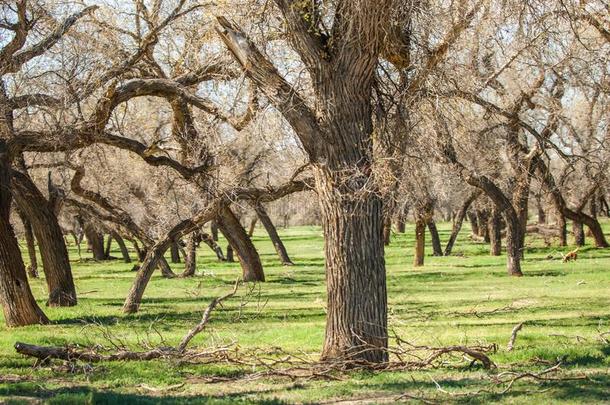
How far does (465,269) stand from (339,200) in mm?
24359

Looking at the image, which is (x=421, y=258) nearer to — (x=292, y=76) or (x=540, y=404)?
(x=292, y=76)

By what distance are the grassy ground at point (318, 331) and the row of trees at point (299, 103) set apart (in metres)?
1.38

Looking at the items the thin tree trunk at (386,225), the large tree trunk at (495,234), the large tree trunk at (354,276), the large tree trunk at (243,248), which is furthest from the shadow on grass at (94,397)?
the large tree trunk at (495,234)

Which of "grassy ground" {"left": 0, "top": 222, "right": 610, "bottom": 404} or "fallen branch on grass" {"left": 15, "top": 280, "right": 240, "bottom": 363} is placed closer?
"grassy ground" {"left": 0, "top": 222, "right": 610, "bottom": 404}

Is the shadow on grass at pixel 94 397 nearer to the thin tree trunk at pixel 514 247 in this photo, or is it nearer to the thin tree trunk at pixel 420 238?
the thin tree trunk at pixel 514 247

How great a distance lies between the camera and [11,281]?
635 inches

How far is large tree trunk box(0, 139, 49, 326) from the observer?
16141 mm

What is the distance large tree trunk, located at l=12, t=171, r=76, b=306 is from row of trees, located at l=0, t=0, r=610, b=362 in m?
0.04

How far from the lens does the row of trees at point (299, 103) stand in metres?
10.6

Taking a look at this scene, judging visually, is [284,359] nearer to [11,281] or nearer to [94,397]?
[94,397]

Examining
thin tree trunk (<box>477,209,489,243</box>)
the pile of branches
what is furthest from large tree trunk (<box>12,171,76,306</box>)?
thin tree trunk (<box>477,209,489,243</box>)

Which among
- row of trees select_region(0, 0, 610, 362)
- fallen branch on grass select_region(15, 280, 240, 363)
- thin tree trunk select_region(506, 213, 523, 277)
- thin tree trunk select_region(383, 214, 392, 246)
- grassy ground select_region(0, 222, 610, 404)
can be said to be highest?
row of trees select_region(0, 0, 610, 362)

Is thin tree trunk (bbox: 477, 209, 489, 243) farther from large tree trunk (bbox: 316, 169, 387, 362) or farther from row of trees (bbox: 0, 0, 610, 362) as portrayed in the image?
large tree trunk (bbox: 316, 169, 387, 362)

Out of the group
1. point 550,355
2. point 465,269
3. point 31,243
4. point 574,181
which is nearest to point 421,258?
point 465,269
